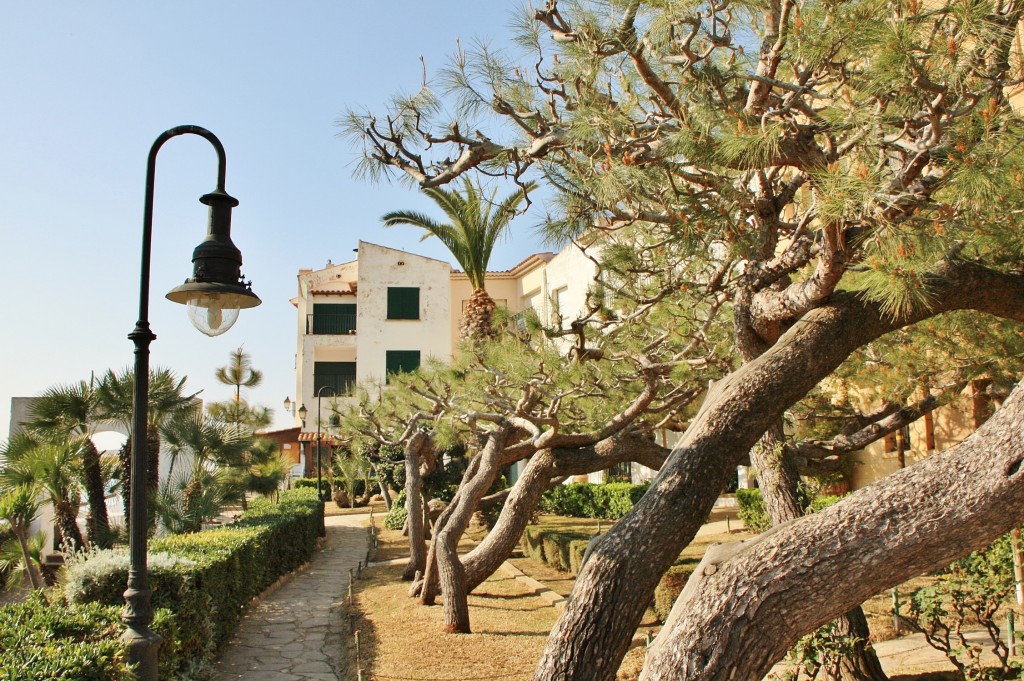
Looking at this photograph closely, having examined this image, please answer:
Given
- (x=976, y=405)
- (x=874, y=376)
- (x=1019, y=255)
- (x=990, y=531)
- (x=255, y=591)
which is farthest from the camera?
(x=976, y=405)

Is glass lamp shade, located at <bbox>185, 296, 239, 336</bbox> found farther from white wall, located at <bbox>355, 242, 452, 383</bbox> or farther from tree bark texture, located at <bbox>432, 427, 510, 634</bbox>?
white wall, located at <bbox>355, 242, 452, 383</bbox>

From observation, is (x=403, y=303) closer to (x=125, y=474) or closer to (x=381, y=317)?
(x=381, y=317)

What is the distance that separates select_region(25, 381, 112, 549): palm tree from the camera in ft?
38.0

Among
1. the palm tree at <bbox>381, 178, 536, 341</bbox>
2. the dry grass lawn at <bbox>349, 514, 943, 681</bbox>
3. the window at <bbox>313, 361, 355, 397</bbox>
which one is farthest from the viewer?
the window at <bbox>313, 361, 355, 397</bbox>

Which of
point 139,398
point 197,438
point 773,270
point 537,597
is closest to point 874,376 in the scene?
point 773,270

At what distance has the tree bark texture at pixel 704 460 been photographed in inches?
155

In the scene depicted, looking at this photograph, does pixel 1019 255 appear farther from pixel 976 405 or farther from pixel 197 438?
pixel 197 438

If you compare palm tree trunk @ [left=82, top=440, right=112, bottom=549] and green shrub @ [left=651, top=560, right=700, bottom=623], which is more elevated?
palm tree trunk @ [left=82, top=440, right=112, bottom=549]

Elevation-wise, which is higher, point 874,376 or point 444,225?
point 444,225

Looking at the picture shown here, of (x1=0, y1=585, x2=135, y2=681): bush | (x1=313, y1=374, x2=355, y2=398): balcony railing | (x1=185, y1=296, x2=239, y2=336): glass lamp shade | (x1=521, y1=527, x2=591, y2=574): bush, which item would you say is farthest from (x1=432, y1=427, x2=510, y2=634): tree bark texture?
(x1=313, y1=374, x2=355, y2=398): balcony railing

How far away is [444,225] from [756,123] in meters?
16.5

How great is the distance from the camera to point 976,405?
12047mm

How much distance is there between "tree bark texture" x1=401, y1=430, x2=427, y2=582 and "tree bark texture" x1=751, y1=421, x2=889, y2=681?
23.8 ft

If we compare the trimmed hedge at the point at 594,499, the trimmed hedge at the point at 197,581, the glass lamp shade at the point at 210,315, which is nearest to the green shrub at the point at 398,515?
the trimmed hedge at the point at 594,499
